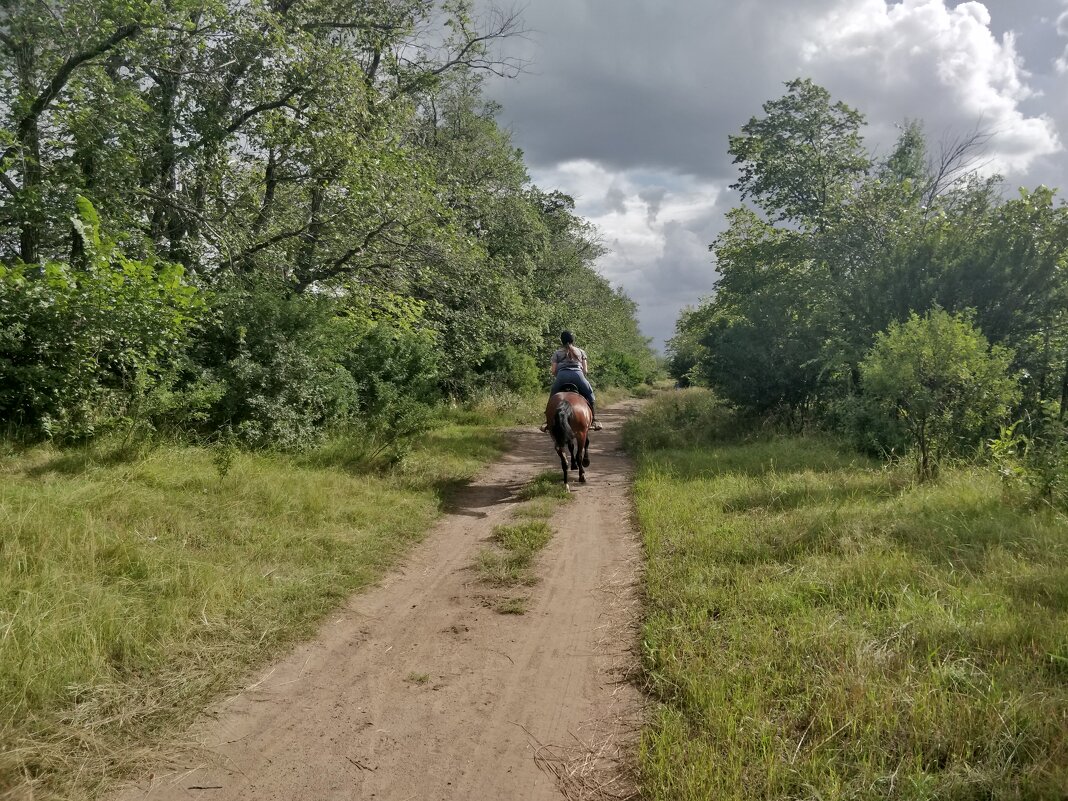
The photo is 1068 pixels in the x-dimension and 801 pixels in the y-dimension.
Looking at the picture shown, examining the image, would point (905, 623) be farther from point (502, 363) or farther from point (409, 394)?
point (502, 363)

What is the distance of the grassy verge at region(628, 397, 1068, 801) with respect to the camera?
8.83 ft

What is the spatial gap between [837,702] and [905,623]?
3.57 ft

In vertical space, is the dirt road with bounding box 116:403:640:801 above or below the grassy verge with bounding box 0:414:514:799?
below

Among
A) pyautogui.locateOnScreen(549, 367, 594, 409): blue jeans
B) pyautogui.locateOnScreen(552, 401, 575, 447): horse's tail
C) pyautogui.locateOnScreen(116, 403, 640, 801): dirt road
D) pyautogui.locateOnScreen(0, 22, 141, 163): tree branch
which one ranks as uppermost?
pyautogui.locateOnScreen(0, 22, 141, 163): tree branch

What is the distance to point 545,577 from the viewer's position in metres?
5.63

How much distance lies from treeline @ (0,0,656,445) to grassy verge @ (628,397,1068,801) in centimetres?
637

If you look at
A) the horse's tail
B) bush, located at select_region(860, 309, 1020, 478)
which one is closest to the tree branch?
the horse's tail

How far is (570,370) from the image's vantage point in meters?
10.0

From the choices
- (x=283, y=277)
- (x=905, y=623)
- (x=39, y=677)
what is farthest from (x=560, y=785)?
(x=283, y=277)

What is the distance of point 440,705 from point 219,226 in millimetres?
9221

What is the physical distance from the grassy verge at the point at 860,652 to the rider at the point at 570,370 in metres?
3.49

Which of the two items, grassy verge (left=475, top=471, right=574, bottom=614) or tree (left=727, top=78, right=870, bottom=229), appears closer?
grassy verge (left=475, top=471, right=574, bottom=614)

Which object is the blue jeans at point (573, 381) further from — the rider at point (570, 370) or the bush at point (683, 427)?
the bush at point (683, 427)

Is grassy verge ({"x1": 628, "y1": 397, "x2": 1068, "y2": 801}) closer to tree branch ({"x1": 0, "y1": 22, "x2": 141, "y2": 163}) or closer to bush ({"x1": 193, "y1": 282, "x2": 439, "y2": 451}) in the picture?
bush ({"x1": 193, "y1": 282, "x2": 439, "y2": 451})
